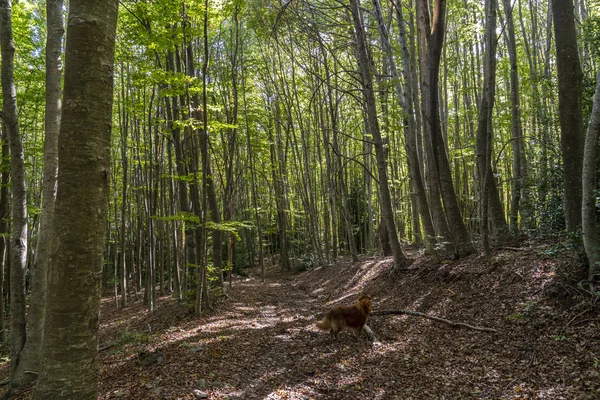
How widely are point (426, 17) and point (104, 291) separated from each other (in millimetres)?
25805

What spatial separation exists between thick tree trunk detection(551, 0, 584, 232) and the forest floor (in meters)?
0.74

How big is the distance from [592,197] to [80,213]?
559 cm

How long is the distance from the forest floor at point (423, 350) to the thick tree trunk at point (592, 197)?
42 centimetres

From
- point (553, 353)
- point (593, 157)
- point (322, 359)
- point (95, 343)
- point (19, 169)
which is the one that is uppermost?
point (19, 169)

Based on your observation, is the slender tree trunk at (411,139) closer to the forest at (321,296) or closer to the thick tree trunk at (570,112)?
the forest at (321,296)

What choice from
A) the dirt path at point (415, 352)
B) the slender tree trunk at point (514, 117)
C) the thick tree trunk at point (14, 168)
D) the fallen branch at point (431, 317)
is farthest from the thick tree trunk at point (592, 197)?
the thick tree trunk at point (14, 168)

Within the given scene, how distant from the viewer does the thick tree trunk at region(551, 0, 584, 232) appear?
554cm

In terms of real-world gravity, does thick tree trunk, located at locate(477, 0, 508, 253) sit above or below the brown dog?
above

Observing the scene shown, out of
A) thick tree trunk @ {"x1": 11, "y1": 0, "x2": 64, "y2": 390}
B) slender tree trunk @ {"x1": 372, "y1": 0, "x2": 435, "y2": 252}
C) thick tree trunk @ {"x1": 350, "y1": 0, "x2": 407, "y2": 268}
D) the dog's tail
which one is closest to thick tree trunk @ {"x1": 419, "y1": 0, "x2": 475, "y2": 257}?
slender tree trunk @ {"x1": 372, "y1": 0, "x2": 435, "y2": 252}

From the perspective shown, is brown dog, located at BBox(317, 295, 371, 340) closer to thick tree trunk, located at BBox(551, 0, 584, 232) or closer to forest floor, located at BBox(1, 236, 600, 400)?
forest floor, located at BBox(1, 236, 600, 400)

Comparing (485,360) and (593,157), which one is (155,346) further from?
(593,157)

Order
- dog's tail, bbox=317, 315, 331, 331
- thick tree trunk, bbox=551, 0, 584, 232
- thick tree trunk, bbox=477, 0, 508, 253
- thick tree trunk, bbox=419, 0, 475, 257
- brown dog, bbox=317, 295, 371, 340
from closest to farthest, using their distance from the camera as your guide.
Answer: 1. thick tree trunk, bbox=551, 0, 584, 232
2. brown dog, bbox=317, 295, 371, 340
3. dog's tail, bbox=317, 315, 331, 331
4. thick tree trunk, bbox=477, 0, 508, 253
5. thick tree trunk, bbox=419, 0, 475, 257

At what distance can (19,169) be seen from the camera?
633cm

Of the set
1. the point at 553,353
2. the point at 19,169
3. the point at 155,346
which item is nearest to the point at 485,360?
the point at 553,353
